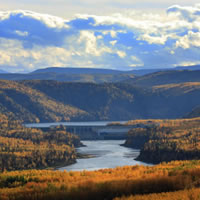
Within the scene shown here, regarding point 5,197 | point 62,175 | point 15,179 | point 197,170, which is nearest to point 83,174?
point 62,175

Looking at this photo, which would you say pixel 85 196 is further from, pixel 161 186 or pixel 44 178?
A: pixel 44 178

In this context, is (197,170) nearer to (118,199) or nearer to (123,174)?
(123,174)

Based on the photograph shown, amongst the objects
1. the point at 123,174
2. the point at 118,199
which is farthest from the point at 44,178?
the point at 118,199

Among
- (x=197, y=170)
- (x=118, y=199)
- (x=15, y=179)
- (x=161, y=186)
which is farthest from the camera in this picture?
(x=15, y=179)

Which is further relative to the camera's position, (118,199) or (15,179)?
(15,179)

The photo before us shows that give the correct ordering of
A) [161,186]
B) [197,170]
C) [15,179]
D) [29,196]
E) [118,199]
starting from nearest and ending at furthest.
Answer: [118,199], [29,196], [161,186], [197,170], [15,179]

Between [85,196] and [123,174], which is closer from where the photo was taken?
[85,196]

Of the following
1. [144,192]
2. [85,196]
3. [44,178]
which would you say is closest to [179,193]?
[144,192]

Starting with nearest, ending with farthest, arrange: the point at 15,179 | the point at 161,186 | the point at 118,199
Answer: the point at 118,199 → the point at 161,186 → the point at 15,179

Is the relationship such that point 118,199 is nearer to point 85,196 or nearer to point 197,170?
point 85,196
